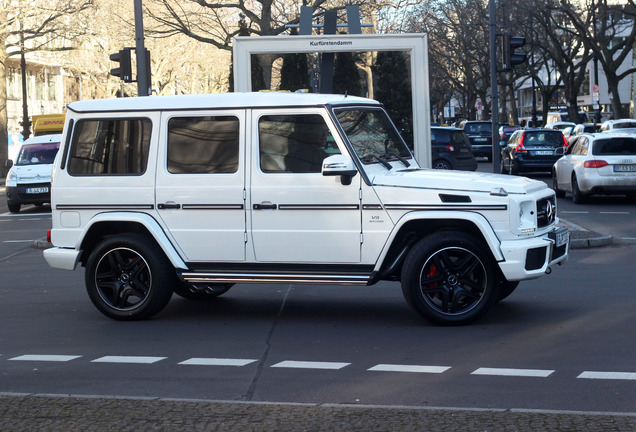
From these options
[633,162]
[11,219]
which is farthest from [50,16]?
[633,162]

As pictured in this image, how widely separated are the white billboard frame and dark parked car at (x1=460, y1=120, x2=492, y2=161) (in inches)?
1255

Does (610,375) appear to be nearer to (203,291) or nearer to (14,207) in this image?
(203,291)

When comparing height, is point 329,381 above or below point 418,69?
below

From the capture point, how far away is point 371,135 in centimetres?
914

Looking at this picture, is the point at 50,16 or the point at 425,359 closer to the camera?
the point at 425,359

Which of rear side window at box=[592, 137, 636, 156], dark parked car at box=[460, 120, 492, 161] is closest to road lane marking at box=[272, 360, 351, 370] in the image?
rear side window at box=[592, 137, 636, 156]

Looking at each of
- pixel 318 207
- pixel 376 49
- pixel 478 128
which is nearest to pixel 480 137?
pixel 478 128

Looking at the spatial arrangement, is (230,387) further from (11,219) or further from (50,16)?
(50,16)

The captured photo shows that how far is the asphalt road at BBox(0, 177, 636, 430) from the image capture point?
6.33 m

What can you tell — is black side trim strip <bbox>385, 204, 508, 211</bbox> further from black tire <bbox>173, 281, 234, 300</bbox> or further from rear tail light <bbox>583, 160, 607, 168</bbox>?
rear tail light <bbox>583, 160, 607, 168</bbox>

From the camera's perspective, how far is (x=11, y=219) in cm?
2470

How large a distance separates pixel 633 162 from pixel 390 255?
14135 mm

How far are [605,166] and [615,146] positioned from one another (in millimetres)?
619

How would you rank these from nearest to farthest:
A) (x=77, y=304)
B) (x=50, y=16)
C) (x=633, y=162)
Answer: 1. (x=77, y=304)
2. (x=633, y=162)
3. (x=50, y=16)
